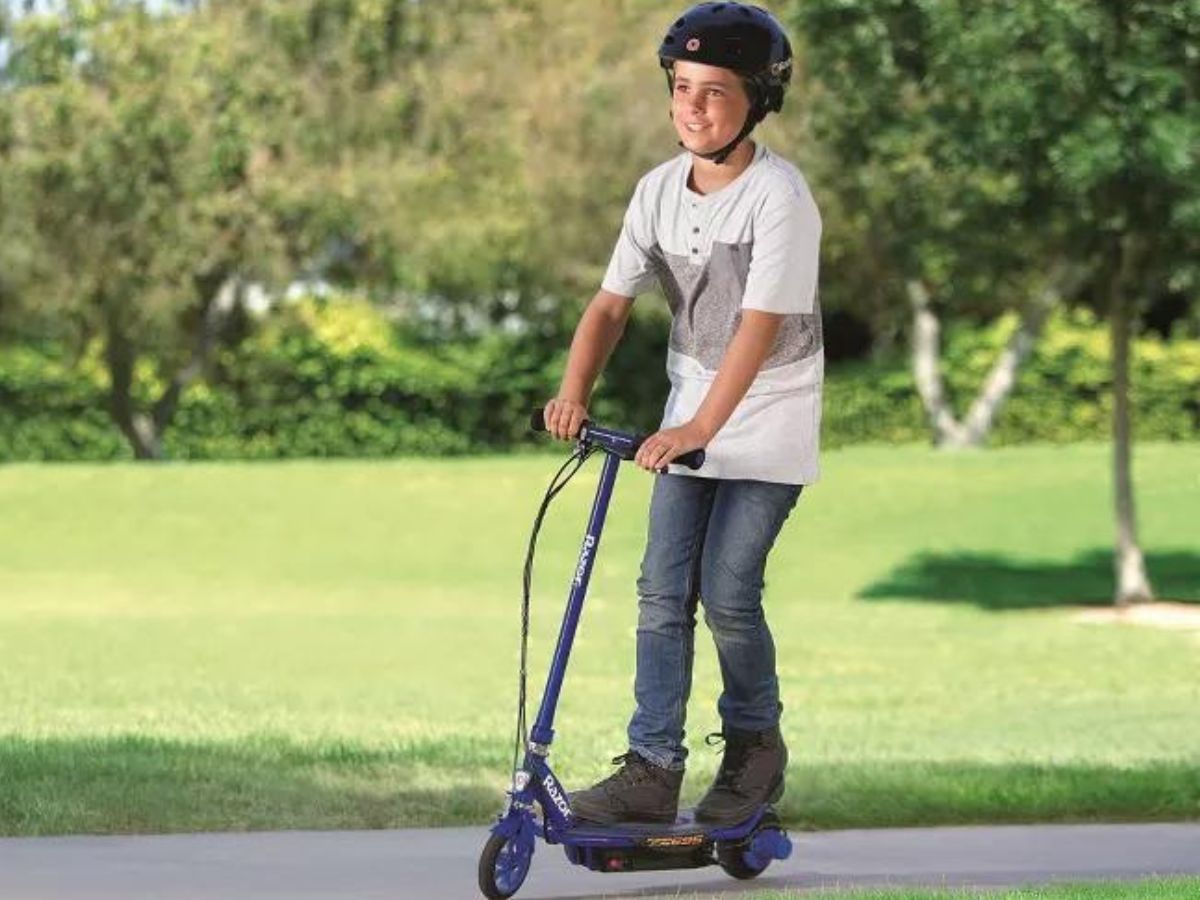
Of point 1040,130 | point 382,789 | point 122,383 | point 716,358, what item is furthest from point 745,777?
point 122,383

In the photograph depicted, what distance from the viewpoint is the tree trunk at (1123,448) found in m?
23.9

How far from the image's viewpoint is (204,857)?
8.16m

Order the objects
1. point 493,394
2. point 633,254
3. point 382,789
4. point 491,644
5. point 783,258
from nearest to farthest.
→ point 783,258 → point 633,254 → point 382,789 → point 491,644 → point 493,394

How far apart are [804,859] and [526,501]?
2291 centimetres

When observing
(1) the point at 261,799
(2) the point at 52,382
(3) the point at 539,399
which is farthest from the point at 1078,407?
(1) the point at 261,799

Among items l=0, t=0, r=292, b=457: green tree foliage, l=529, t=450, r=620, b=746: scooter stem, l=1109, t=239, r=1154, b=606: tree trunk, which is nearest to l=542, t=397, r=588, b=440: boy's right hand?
l=529, t=450, r=620, b=746: scooter stem

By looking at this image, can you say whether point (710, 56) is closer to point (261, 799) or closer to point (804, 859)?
point (804, 859)

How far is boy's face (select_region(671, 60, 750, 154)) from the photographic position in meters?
7.46

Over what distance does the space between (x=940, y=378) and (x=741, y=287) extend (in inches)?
1320

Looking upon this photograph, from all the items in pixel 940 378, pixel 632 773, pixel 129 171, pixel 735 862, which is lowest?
pixel 940 378

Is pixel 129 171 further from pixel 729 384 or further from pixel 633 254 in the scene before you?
pixel 729 384

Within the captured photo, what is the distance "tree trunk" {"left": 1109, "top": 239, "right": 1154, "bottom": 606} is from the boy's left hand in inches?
673

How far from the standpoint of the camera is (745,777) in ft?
25.4

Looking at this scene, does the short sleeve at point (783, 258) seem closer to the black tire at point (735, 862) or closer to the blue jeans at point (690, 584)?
the blue jeans at point (690, 584)
